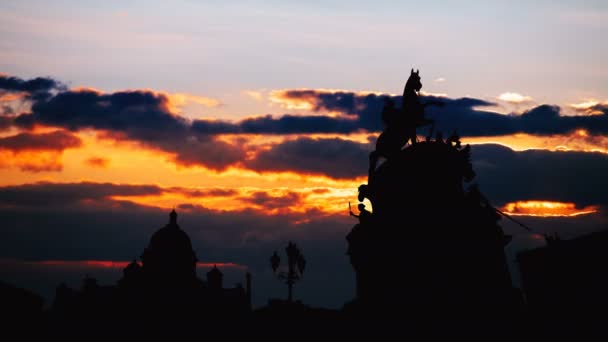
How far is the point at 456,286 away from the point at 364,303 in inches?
120

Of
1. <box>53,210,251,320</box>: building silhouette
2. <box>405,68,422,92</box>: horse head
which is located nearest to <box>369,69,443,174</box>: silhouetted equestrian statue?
<box>405,68,422,92</box>: horse head

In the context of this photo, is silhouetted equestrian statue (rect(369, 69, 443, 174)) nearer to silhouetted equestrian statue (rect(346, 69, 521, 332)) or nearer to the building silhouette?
silhouetted equestrian statue (rect(346, 69, 521, 332))

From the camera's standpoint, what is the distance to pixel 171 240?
59344 millimetres

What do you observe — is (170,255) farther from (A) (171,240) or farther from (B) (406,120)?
(B) (406,120)

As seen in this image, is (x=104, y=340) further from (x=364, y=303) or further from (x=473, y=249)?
(x=473, y=249)

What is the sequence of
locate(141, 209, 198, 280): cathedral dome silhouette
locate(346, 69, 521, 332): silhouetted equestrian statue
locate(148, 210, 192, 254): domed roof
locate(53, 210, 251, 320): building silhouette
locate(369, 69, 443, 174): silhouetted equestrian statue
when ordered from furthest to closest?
1. locate(148, 210, 192, 254): domed roof
2. locate(141, 209, 198, 280): cathedral dome silhouette
3. locate(53, 210, 251, 320): building silhouette
4. locate(369, 69, 443, 174): silhouetted equestrian statue
5. locate(346, 69, 521, 332): silhouetted equestrian statue

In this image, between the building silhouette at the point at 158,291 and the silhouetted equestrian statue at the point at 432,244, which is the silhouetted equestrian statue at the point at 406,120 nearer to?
the silhouetted equestrian statue at the point at 432,244

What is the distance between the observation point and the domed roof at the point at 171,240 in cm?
5878

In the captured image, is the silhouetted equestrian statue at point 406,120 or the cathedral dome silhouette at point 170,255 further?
the cathedral dome silhouette at point 170,255

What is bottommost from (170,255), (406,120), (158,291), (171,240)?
(158,291)

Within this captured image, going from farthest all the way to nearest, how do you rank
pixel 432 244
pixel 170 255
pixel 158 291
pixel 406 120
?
1. pixel 170 255
2. pixel 158 291
3. pixel 406 120
4. pixel 432 244

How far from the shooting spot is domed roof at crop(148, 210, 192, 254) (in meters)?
58.8

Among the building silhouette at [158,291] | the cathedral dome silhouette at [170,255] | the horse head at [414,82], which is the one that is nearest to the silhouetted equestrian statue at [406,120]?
the horse head at [414,82]

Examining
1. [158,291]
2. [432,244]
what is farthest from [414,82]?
[158,291]
